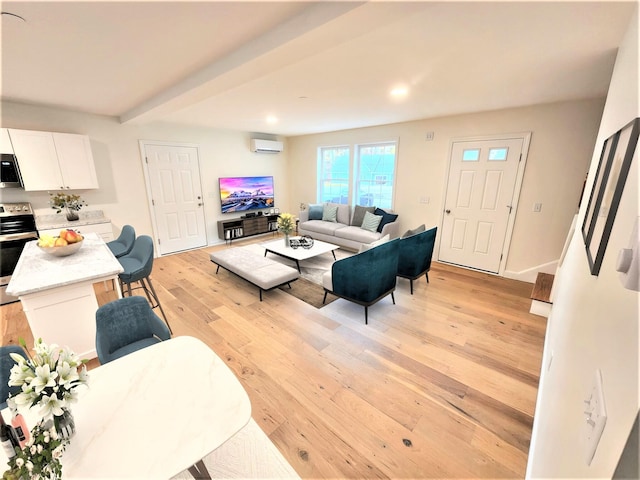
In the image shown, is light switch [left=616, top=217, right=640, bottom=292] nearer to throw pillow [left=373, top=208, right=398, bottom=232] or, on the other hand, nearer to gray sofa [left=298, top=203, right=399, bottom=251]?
gray sofa [left=298, top=203, right=399, bottom=251]

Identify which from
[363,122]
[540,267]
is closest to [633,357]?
[540,267]

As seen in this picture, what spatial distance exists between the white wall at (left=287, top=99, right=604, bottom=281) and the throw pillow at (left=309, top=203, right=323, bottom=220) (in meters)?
1.77

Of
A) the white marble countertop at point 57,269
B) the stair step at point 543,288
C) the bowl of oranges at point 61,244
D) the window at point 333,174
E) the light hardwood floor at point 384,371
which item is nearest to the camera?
the light hardwood floor at point 384,371

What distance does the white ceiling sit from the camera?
146 cm

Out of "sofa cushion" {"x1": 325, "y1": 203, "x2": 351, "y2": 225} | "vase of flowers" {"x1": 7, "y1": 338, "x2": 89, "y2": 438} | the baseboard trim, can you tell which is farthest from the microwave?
the baseboard trim

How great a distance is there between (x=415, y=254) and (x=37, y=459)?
343 centimetres

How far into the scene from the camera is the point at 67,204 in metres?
3.96

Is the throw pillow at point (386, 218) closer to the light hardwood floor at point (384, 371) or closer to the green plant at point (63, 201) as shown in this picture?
the light hardwood floor at point (384, 371)

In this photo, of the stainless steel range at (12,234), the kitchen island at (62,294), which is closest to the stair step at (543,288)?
the kitchen island at (62,294)

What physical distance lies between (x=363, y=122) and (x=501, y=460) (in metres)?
4.78

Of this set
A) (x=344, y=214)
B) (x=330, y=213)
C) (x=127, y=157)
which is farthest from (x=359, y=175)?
(x=127, y=157)

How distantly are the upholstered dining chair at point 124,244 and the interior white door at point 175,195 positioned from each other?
171 cm

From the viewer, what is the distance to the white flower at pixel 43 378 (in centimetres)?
80

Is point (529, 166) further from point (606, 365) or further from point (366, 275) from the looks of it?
point (606, 365)
